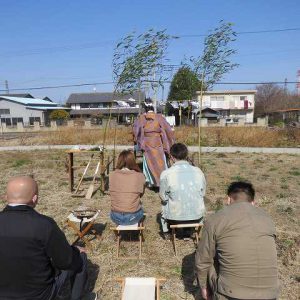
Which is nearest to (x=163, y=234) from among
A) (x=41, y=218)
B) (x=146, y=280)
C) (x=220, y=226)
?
(x=146, y=280)

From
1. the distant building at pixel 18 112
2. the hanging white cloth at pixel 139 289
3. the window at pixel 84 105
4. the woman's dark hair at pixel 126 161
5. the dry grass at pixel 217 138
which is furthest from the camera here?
the window at pixel 84 105

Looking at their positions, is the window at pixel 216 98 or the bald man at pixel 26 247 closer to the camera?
the bald man at pixel 26 247

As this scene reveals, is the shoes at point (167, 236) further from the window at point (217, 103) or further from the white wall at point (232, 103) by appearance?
the window at point (217, 103)

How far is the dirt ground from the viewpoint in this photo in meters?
4.08

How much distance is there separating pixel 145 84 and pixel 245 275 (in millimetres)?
6466

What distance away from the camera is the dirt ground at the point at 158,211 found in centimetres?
408

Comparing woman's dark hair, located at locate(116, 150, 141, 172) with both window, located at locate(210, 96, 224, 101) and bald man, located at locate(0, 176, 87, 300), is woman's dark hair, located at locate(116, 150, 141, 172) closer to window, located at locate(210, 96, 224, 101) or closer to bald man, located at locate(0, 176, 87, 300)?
bald man, located at locate(0, 176, 87, 300)

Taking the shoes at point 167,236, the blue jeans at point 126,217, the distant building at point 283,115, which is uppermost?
the blue jeans at point 126,217

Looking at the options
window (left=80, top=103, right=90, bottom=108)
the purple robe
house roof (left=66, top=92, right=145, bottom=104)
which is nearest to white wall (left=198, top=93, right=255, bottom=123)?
house roof (left=66, top=92, right=145, bottom=104)

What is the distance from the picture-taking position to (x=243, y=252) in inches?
104

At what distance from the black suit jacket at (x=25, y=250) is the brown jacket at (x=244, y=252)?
1.16 metres

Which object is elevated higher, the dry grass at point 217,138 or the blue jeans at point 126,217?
the blue jeans at point 126,217

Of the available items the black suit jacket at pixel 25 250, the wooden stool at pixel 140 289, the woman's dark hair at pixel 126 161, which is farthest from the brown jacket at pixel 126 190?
the black suit jacket at pixel 25 250

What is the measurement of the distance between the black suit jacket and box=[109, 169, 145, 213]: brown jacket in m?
2.18
